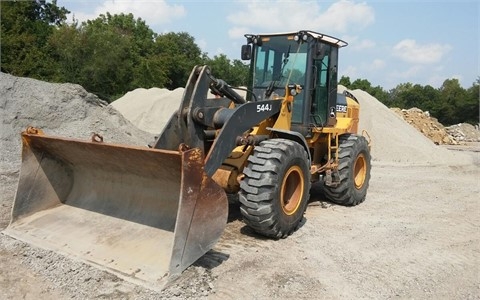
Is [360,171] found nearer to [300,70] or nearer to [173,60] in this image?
[300,70]

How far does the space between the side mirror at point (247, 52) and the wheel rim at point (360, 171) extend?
8.16 ft

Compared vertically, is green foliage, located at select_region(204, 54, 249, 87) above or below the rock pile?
above

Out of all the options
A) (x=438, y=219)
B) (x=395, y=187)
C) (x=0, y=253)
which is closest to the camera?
(x=0, y=253)

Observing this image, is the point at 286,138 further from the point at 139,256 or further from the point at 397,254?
the point at 139,256

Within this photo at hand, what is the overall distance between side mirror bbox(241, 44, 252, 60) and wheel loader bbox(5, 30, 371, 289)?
2.76 ft

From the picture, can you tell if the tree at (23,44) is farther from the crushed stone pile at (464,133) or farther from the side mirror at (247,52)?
the crushed stone pile at (464,133)

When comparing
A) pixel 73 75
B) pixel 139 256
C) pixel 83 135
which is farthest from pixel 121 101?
pixel 139 256

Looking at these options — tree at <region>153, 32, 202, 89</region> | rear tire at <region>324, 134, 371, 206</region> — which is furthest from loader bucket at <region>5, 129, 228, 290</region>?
tree at <region>153, 32, 202, 89</region>

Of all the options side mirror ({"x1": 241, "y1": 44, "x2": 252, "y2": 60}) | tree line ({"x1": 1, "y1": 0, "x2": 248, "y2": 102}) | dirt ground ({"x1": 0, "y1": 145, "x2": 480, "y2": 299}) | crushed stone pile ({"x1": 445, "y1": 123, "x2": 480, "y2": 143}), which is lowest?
dirt ground ({"x1": 0, "y1": 145, "x2": 480, "y2": 299})

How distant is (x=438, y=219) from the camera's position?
264 inches

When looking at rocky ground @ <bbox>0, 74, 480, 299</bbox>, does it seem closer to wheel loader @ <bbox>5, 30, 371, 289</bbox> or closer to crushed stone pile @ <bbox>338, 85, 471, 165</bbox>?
wheel loader @ <bbox>5, 30, 371, 289</bbox>

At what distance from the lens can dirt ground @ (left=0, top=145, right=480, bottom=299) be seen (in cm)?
381

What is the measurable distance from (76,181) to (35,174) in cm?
47

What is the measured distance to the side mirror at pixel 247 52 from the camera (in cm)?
684
